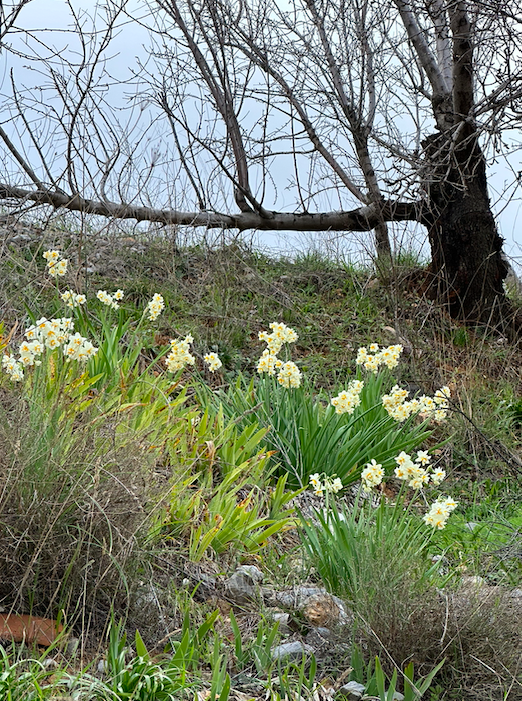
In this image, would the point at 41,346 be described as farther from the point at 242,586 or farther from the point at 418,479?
the point at 418,479

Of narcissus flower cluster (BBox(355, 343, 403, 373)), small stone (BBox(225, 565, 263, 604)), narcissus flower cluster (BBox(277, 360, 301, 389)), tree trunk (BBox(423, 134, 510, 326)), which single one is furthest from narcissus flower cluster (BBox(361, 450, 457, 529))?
tree trunk (BBox(423, 134, 510, 326))

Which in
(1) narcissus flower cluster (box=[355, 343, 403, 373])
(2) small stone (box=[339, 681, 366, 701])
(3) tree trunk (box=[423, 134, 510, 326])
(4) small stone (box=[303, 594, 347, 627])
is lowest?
(2) small stone (box=[339, 681, 366, 701])

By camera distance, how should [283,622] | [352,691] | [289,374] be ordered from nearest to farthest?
1. [352,691]
2. [283,622]
3. [289,374]

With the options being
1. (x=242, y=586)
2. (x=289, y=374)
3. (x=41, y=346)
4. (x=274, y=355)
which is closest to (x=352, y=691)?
A: (x=242, y=586)

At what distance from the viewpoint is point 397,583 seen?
2.82 m

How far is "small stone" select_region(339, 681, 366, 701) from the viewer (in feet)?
8.46

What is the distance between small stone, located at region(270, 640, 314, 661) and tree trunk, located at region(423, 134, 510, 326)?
6425 mm

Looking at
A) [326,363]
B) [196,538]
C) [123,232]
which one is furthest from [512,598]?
[123,232]

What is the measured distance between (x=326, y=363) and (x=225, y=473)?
10.4 ft

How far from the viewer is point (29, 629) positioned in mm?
2605

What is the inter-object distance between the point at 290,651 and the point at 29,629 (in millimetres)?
965

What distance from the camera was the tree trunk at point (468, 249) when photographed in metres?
8.81

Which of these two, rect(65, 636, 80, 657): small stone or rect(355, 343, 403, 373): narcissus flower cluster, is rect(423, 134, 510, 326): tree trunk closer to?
rect(355, 343, 403, 373): narcissus flower cluster

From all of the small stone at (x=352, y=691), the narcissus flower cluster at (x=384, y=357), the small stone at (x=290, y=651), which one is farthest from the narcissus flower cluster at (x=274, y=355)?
the small stone at (x=352, y=691)
